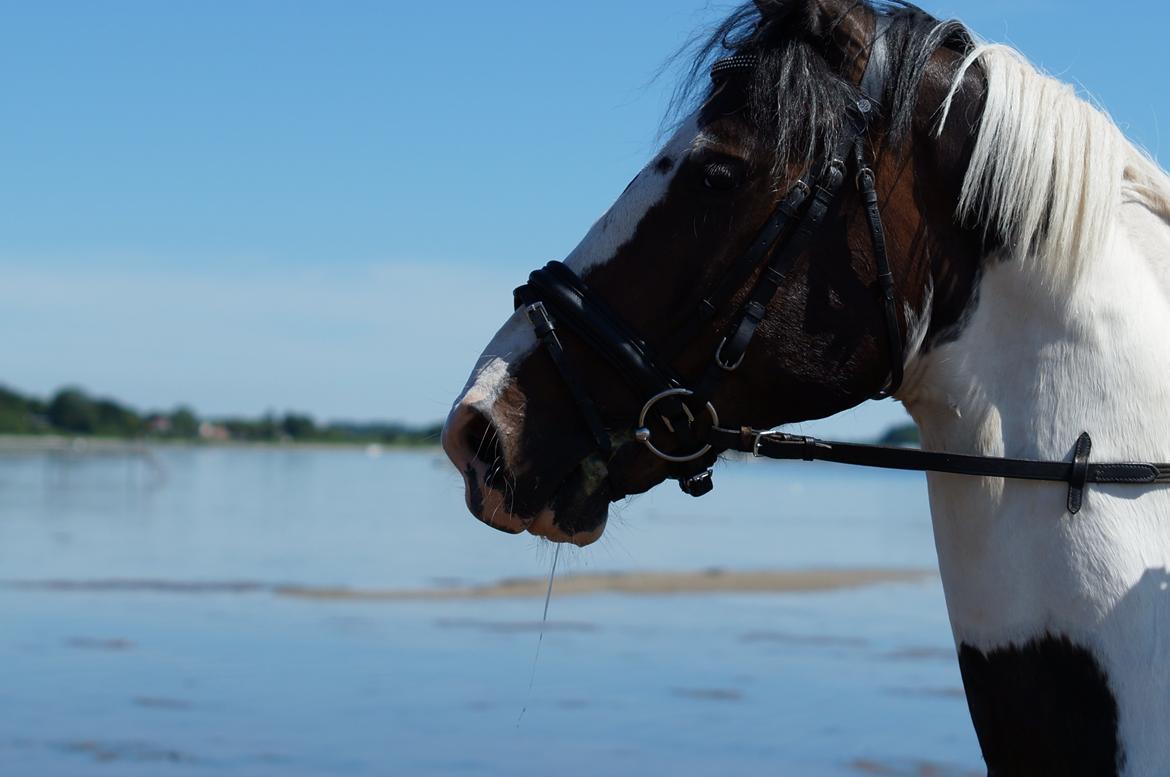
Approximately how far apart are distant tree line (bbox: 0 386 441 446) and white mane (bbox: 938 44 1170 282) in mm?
99413

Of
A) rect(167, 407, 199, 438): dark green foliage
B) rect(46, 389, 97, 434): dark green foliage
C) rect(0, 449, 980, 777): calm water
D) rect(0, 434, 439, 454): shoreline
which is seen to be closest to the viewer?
rect(0, 449, 980, 777): calm water

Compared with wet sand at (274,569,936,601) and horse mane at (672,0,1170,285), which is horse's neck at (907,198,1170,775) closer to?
horse mane at (672,0,1170,285)

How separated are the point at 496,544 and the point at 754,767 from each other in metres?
15.9

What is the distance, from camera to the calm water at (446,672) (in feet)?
25.2

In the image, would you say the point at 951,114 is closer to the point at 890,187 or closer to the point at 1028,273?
the point at 890,187

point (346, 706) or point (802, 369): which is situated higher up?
point (802, 369)

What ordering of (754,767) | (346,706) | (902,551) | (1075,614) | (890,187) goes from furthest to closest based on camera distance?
(902,551)
(346,706)
(754,767)
(890,187)
(1075,614)

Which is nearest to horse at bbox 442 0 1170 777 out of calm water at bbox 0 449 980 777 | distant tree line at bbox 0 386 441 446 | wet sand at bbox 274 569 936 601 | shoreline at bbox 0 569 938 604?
calm water at bbox 0 449 980 777

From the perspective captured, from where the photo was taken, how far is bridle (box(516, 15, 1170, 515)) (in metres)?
1.99

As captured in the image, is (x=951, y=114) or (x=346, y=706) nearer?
(x=951, y=114)

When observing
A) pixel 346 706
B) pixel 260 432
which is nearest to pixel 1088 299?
pixel 346 706

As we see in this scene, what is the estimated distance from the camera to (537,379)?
204cm

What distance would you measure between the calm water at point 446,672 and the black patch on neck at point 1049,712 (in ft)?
2.42

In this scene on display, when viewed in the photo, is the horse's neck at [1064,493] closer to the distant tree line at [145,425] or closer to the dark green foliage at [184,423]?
the distant tree line at [145,425]
